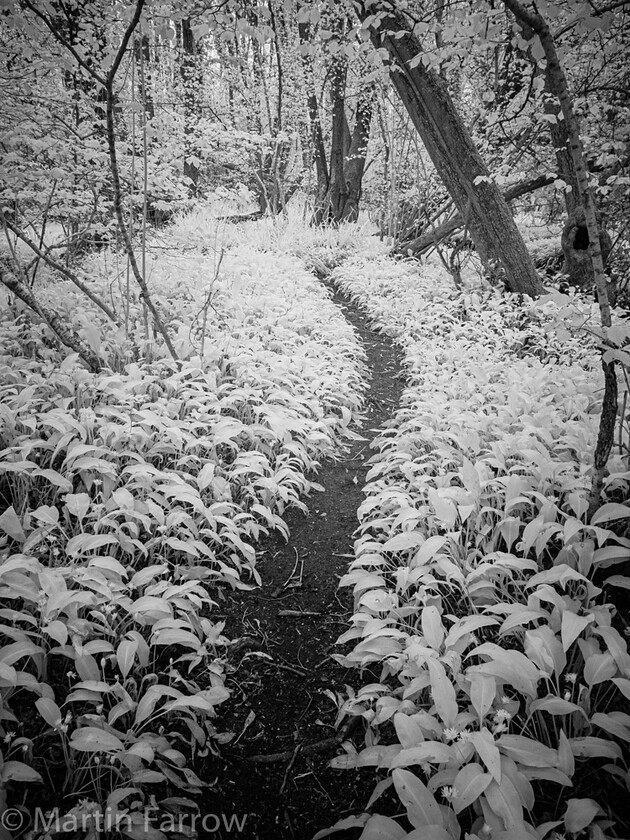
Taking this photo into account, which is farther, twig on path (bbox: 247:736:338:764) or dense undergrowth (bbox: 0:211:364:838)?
twig on path (bbox: 247:736:338:764)

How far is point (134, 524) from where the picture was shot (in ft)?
7.45

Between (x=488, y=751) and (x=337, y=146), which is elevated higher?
(x=337, y=146)

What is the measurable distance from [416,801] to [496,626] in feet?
2.90

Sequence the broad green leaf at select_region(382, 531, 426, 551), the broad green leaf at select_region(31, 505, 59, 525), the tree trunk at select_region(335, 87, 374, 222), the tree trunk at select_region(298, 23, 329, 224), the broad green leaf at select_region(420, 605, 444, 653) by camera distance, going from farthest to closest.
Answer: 1. the tree trunk at select_region(335, 87, 374, 222)
2. the tree trunk at select_region(298, 23, 329, 224)
3. the broad green leaf at select_region(382, 531, 426, 551)
4. the broad green leaf at select_region(31, 505, 59, 525)
5. the broad green leaf at select_region(420, 605, 444, 653)

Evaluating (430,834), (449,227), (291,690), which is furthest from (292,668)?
(449,227)

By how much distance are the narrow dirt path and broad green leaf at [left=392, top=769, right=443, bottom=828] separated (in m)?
0.26

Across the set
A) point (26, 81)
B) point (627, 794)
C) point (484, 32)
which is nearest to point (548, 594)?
point (627, 794)

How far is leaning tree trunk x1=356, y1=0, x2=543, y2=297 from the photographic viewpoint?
5562mm

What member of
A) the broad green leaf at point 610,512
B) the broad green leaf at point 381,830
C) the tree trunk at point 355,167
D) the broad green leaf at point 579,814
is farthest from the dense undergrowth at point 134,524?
the tree trunk at point 355,167

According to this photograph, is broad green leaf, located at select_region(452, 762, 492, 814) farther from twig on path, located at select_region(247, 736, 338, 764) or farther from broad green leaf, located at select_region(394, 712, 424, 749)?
twig on path, located at select_region(247, 736, 338, 764)

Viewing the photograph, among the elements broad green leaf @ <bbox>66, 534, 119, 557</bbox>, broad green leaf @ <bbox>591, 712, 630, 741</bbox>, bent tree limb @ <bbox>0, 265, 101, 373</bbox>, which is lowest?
broad green leaf @ <bbox>591, 712, 630, 741</bbox>

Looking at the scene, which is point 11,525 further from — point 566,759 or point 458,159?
point 458,159

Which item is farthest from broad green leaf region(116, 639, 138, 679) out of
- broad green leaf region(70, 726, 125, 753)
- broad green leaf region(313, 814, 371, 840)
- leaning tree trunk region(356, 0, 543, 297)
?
leaning tree trunk region(356, 0, 543, 297)

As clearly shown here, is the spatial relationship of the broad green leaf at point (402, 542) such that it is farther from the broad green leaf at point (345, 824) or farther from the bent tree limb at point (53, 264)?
the bent tree limb at point (53, 264)
